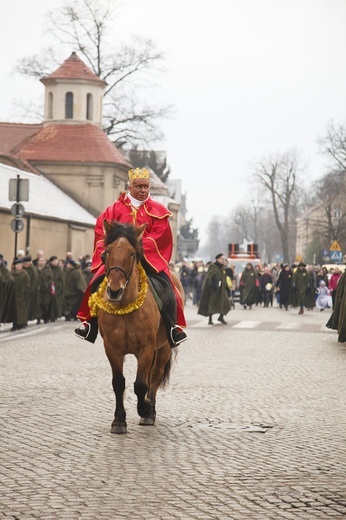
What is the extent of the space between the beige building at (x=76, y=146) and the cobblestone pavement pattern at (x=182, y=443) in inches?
→ 1937

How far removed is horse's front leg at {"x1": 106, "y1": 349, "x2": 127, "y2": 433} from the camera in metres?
9.93

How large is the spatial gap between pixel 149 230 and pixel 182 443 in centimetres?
243

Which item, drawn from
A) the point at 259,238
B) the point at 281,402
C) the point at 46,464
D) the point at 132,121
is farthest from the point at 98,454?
the point at 259,238

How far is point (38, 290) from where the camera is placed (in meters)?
28.8

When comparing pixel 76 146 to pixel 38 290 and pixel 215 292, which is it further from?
pixel 38 290

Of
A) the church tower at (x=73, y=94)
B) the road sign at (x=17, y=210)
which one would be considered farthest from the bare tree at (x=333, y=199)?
the road sign at (x=17, y=210)

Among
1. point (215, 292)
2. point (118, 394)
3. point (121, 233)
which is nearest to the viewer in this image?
point (121, 233)

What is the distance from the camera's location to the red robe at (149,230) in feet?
34.9

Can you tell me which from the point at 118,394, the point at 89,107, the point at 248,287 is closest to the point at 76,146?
the point at 89,107

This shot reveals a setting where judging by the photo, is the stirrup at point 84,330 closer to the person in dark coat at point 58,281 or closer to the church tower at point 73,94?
the person in dark coat at point 58,281

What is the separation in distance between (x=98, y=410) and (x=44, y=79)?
58710mm

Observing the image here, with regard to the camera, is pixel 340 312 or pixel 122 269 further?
pixel 340 312

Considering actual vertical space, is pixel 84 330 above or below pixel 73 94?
below

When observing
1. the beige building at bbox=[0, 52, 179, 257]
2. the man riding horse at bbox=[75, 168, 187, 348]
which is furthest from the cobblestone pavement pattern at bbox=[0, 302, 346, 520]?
the beige building at bbox=[0, 52, 179, 257]
